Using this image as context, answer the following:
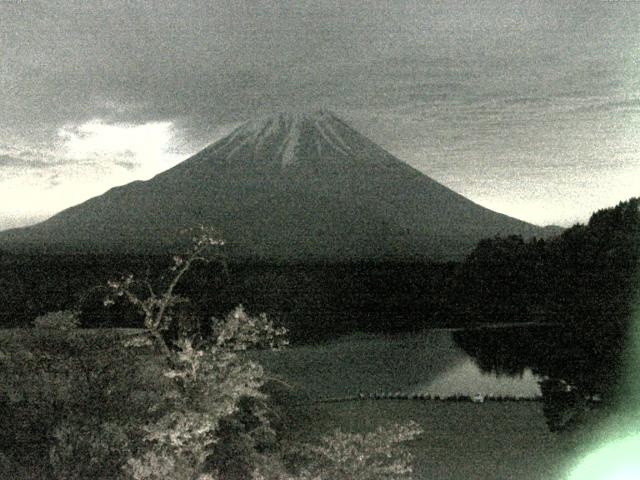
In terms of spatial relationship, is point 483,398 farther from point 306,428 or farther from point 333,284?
point 333,284

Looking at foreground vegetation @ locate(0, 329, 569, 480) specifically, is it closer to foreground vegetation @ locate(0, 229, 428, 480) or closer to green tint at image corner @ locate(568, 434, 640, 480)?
foreground vegetation @ locate(0, 229, 428, 480)

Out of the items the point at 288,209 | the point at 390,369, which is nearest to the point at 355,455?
the point at 390,369

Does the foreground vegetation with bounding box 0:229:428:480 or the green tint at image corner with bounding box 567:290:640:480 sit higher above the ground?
the foreground vegetation with bounding box 0:229:428:480

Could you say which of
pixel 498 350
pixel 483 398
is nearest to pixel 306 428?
pixel 483 398

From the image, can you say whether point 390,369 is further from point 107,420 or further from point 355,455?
point 355,455

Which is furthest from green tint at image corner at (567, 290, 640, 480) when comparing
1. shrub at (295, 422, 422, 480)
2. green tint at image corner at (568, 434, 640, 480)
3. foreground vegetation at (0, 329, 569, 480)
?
shrub at (295, 422, 422, 480)
